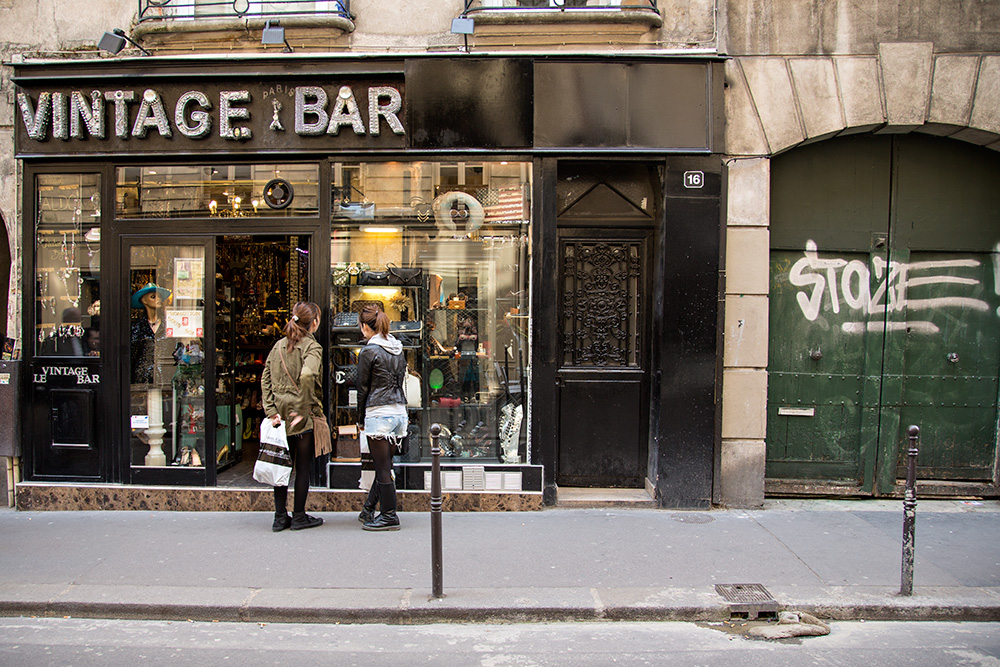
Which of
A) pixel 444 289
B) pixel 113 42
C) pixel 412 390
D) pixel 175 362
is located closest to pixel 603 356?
pixel 444 289

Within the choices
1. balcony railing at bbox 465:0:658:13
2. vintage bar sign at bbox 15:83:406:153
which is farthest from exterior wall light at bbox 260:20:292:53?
balcony railing at bbox 465:0:658:13

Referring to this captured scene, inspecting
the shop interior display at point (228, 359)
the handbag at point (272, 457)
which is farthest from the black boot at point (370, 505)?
the shop interior display at point (228, 359)

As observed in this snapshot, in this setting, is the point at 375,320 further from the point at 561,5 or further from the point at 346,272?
the point at 561,5

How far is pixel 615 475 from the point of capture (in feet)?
24.8

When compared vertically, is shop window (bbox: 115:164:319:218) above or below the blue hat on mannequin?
above

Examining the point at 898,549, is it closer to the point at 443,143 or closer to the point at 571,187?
the point at 571,187

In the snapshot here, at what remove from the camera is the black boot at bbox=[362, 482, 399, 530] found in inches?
249

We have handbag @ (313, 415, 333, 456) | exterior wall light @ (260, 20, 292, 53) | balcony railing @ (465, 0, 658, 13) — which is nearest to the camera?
handbag @ (313, 415, 333, 456)

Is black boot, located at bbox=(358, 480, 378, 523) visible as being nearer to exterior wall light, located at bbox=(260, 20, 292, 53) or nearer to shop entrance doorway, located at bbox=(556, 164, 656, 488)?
shop entrance doorway, located at bbox=(556, 164, 656, 488)

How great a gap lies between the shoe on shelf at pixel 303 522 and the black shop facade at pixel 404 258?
1.79ft

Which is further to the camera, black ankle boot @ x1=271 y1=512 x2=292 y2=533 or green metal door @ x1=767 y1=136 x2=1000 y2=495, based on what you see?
green metal door @ x1=767 y1=136 x2=1000 y2=495

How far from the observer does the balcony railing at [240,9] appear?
23.2 feet

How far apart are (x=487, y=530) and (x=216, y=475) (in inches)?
127

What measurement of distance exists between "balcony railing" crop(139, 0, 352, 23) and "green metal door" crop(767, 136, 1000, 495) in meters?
5.22
